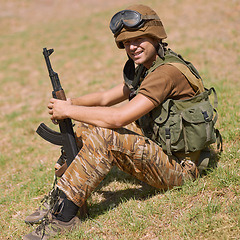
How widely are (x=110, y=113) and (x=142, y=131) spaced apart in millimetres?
705

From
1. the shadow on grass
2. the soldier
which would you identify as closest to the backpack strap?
the soldier

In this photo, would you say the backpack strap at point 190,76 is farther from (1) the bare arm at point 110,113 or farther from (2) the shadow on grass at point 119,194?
(2) the shadow on grass at point 119,194

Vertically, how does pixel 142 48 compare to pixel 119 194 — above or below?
above

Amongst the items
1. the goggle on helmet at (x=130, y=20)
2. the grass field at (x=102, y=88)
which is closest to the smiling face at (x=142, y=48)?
the goggle on helmet at (x=130, y=20)

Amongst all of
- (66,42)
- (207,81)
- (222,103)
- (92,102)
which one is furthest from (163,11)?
(92,102)

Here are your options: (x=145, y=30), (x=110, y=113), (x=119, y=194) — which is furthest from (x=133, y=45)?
(x=119, y=194)

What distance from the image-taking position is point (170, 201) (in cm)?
376

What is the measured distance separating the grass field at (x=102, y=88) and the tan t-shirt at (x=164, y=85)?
3.71ft

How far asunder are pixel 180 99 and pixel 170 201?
116cm

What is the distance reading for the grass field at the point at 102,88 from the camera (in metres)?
3.58

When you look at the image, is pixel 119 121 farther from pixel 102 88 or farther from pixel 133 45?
pixel 102 88

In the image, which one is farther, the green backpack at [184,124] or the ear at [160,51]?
the ear at [160,51]

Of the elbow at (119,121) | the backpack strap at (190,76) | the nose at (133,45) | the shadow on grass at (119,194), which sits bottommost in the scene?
the shadow on grass at (119,194)

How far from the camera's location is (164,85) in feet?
11.1
